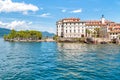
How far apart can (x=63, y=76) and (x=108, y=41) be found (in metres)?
153

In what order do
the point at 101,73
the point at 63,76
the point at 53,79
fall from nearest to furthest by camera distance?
the point at 53,79 → the point at 63,76 → the point at 101,73

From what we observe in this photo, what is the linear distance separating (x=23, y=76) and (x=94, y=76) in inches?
471

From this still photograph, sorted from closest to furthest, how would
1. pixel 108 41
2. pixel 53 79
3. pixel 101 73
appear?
pixel 53 79, pixel 101 73, pixel 108 41

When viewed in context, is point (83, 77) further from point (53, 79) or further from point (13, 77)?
point (13, 77)

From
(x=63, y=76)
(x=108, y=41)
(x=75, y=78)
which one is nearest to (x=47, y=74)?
(x=63, y=76)

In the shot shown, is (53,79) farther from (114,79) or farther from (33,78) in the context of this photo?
(114,79)

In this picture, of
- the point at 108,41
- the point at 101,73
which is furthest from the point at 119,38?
the point at 101,73

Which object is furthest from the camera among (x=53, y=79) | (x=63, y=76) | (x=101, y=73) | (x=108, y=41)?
(x=108, y=41)

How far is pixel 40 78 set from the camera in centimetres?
3734

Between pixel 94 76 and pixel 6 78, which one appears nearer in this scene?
pixel 6 78

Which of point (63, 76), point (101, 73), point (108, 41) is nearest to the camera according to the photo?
point (63, 76)

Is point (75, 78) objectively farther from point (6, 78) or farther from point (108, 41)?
point (108, 41)

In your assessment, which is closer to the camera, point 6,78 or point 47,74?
point 6,78

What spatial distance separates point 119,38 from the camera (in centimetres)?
19262
